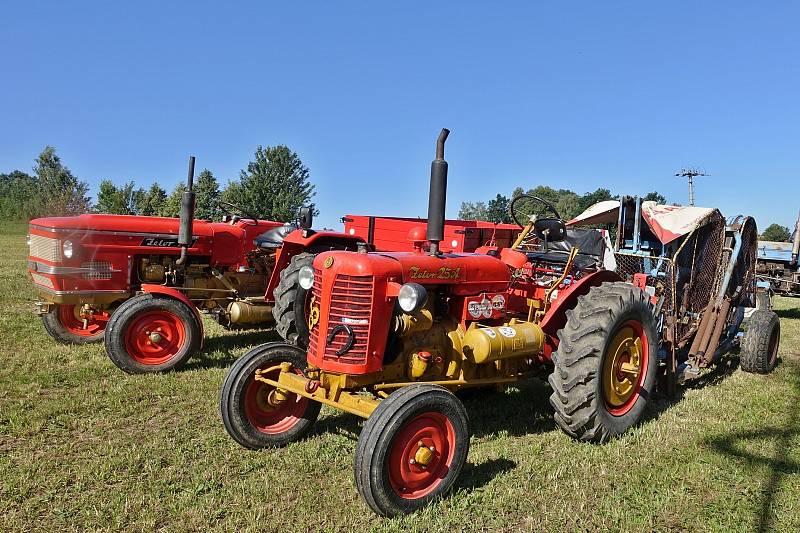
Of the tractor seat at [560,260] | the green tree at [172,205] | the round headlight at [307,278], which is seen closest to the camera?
the round headlight at [307,278]

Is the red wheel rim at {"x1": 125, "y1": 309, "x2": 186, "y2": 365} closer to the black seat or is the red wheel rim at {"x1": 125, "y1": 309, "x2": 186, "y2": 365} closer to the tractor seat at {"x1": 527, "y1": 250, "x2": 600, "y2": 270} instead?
the tractor seat at {"x1": 527, "y1": 250, "x2": 600, "y2": 270}

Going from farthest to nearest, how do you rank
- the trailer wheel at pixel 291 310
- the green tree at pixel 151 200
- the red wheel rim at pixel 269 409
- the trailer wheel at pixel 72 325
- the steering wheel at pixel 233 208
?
the green tree at pixel 151 200 → the steering wheel at pixel 233 208 → the trailer wheel at pixel 72 325 → the trailer wheel at pixel 291 310 → the red wheel rim at pixel 269 409

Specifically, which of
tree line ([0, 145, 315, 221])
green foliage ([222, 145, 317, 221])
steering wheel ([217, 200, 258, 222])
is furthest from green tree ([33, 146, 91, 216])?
steering wheel ([217, 200, 258, 222])

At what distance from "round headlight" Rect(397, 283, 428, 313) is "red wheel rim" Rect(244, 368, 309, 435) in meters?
1.09

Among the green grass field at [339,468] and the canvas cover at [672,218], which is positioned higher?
the canvas cover at [672,218]

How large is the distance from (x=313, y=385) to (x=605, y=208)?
4772mm

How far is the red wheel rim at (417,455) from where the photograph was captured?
301cm

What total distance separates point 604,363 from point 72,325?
6077mm

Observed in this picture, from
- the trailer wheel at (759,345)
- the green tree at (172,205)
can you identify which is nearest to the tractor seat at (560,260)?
the trailer wheel at (759,345)

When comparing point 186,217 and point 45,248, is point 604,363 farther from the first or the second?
point 45,248

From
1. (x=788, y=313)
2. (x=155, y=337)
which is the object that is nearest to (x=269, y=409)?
(x=155, y=337)

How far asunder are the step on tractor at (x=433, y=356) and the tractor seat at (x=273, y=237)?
3.44 m

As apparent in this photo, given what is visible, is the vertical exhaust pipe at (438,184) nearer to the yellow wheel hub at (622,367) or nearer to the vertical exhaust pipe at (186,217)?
the yellow wheel hub at (622,367)

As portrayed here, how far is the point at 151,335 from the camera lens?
5746 millimetres
